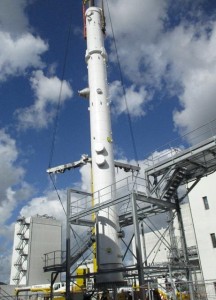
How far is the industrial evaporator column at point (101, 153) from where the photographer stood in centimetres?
2153

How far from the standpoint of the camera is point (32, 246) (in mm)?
64438

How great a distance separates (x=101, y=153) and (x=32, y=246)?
46393mm

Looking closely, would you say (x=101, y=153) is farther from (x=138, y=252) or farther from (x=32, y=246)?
(x=32, y=246)

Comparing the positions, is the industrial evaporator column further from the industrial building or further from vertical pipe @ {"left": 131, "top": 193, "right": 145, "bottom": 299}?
the industrial building

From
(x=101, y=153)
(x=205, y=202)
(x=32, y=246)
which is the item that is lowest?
(x=205, y=202)

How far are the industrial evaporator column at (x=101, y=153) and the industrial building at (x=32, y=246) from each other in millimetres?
45150

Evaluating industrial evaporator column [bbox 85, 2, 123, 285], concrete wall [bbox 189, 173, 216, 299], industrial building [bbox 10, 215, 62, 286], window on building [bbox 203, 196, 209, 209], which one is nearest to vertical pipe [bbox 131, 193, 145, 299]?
industrial evaporator column [bbox 85, 2, 123, 285]

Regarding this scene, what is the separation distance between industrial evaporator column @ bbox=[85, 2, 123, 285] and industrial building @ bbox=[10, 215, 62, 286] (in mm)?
45150

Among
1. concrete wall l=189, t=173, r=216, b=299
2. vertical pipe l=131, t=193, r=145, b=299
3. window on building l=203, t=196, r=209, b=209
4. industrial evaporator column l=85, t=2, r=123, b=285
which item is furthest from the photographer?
window on building l=203, t=196, r=209, b=209

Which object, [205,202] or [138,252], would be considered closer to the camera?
[138,252]

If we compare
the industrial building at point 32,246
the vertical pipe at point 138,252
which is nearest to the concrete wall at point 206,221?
the vertical pipe at point 138,252

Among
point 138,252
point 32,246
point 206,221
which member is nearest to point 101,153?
point 138,252

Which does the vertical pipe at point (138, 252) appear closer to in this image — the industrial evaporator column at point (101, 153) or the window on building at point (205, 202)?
the industrial evaporator column at point (101, 153)

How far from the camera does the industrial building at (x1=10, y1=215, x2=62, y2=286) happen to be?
63156 millimetres
